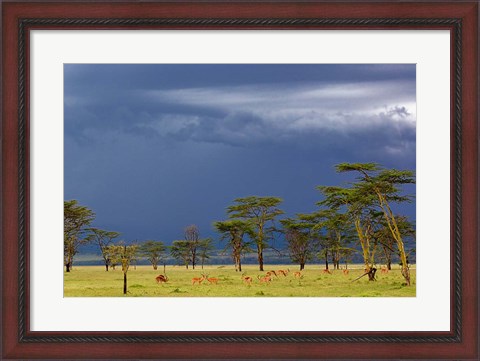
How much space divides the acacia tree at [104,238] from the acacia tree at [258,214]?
157 cm

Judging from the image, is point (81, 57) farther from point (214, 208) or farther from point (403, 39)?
point (214, 208)

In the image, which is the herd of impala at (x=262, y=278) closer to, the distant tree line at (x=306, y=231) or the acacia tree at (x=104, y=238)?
the distant tree line at (x=306, y=231)

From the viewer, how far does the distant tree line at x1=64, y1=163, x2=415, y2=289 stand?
785cm

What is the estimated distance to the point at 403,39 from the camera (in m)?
3.92

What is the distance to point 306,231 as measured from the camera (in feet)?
30.2

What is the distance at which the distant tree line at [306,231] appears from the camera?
7852 millimetres

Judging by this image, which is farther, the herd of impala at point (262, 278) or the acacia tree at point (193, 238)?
the acacia tree at point (193, 238)

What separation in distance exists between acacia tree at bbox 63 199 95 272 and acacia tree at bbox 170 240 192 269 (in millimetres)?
1132

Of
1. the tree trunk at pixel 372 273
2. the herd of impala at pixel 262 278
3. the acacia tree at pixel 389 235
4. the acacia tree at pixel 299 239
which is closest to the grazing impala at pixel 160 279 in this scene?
the herd of impala at pixel 262 278

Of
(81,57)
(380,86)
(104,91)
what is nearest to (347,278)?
(380,86)

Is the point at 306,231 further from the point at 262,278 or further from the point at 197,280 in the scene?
the point at 197,280
